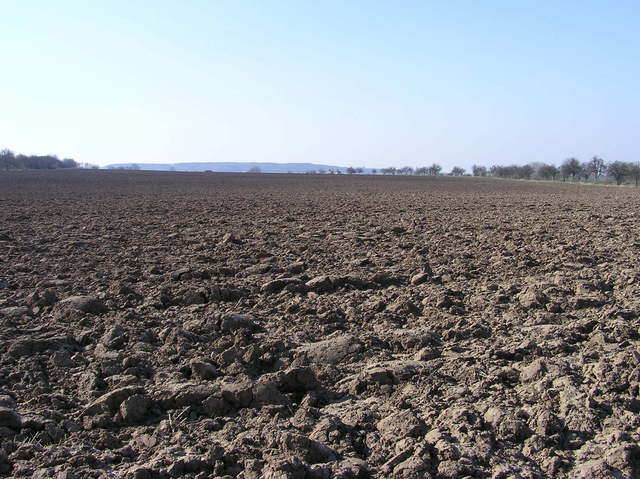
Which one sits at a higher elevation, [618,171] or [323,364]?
[618,171]

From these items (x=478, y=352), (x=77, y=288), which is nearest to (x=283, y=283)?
(x=77, y=288)

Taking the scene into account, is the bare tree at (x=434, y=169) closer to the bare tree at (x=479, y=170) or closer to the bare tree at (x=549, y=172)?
the bare tree at (x=479, y=170)

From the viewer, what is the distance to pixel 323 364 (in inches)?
199

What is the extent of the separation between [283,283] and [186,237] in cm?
533

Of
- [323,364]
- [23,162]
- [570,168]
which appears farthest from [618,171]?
[23,162]

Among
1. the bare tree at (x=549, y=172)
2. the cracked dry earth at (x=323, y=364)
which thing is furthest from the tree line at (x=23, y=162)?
the cracked dry earth at (x=323, y=364)

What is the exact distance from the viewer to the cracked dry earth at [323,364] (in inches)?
140

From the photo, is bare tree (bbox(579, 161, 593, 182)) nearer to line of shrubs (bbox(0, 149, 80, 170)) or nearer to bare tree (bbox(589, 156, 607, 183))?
bare tree (bbox(589, 156, 607, 183))

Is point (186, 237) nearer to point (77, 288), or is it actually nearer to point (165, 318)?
point (77, 288)

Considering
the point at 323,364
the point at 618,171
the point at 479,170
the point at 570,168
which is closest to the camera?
the point at 323,364

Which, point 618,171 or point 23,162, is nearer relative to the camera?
point 618,171

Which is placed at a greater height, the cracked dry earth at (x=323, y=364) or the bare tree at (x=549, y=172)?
the bare tree at (x=549, y=172)

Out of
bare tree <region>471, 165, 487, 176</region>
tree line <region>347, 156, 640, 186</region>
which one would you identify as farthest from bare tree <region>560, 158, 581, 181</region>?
bare tree <region>471, 165, 487, 176</region>

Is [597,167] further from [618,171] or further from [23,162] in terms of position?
[23,162]
